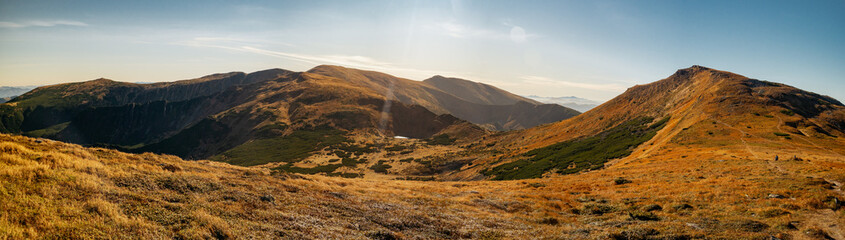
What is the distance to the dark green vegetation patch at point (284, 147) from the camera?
100312 millimetres

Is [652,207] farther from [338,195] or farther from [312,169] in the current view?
[312,169]

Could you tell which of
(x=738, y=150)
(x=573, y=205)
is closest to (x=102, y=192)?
(x=573, y=205)

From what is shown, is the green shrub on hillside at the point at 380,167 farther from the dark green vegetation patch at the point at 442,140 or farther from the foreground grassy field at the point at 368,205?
the foreground grassy field at the point at 368,205

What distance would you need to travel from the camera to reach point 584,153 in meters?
57.7

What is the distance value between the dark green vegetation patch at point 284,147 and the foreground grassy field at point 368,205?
80.7m

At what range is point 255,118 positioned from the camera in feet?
505

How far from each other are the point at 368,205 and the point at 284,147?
104293mm

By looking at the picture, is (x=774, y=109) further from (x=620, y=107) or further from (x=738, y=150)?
(x=620, y=107)

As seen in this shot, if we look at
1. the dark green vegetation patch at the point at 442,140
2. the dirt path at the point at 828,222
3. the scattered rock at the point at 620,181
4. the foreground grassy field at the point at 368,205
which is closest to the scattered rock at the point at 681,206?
the foreground grassy field at the point at 368,205

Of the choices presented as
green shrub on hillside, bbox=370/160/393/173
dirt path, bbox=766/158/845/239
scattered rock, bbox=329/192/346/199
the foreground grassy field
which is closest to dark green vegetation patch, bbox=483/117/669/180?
the foreground grassy field

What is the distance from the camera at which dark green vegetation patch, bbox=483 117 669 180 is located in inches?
1990

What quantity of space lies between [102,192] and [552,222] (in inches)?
977

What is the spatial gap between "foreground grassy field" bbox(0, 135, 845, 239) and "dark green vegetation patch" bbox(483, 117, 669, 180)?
1924cm

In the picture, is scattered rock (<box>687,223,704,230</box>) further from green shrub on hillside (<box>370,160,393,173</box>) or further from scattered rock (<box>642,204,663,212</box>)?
green shrub on hillside (<box>370,160,393,173</box>)
